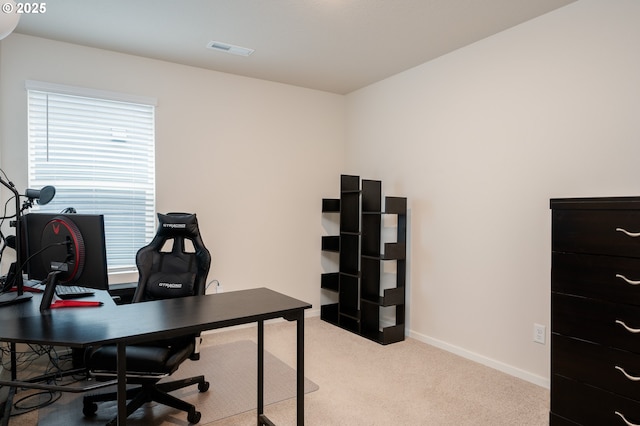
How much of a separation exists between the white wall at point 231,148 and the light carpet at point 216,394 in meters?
0.96

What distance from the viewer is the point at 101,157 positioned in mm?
3369

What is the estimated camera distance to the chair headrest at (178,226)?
251cm

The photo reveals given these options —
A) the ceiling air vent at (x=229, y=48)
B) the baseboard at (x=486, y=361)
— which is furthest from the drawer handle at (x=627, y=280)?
the ceiling air vent at (x=229, y=48)

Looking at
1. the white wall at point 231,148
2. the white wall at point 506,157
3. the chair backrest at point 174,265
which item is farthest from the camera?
the white wall at point 231,148

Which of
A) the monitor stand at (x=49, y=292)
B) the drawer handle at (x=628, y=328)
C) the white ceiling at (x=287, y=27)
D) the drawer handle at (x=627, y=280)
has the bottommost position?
the drawer handle at (x=628, y=328)

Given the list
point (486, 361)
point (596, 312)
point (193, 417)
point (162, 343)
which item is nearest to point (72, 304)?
point (162, 343)

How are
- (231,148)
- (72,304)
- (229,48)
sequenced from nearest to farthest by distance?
(72,304), (229,48), (231,148)

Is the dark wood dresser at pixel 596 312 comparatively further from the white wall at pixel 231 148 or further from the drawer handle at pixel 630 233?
the white wall at pixel 231 148

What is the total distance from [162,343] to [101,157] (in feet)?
6.45

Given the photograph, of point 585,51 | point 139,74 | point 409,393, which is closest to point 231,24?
point 139,74

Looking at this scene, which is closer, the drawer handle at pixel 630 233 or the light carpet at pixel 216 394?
the drawer handle at pixel 630 233

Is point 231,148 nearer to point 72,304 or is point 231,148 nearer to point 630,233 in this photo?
point 72,304

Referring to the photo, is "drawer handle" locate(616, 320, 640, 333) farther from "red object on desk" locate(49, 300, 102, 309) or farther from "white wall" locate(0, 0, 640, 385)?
"red object on desk" locate(49, 300, 102, 309)

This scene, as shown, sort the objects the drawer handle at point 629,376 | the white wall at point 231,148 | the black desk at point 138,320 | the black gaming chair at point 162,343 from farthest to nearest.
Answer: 1. the white wall at point 231,148
2. the black gaming chair at point 162,343
3. the drawer handle at point 629,376
4. the black desk at point 138,320
